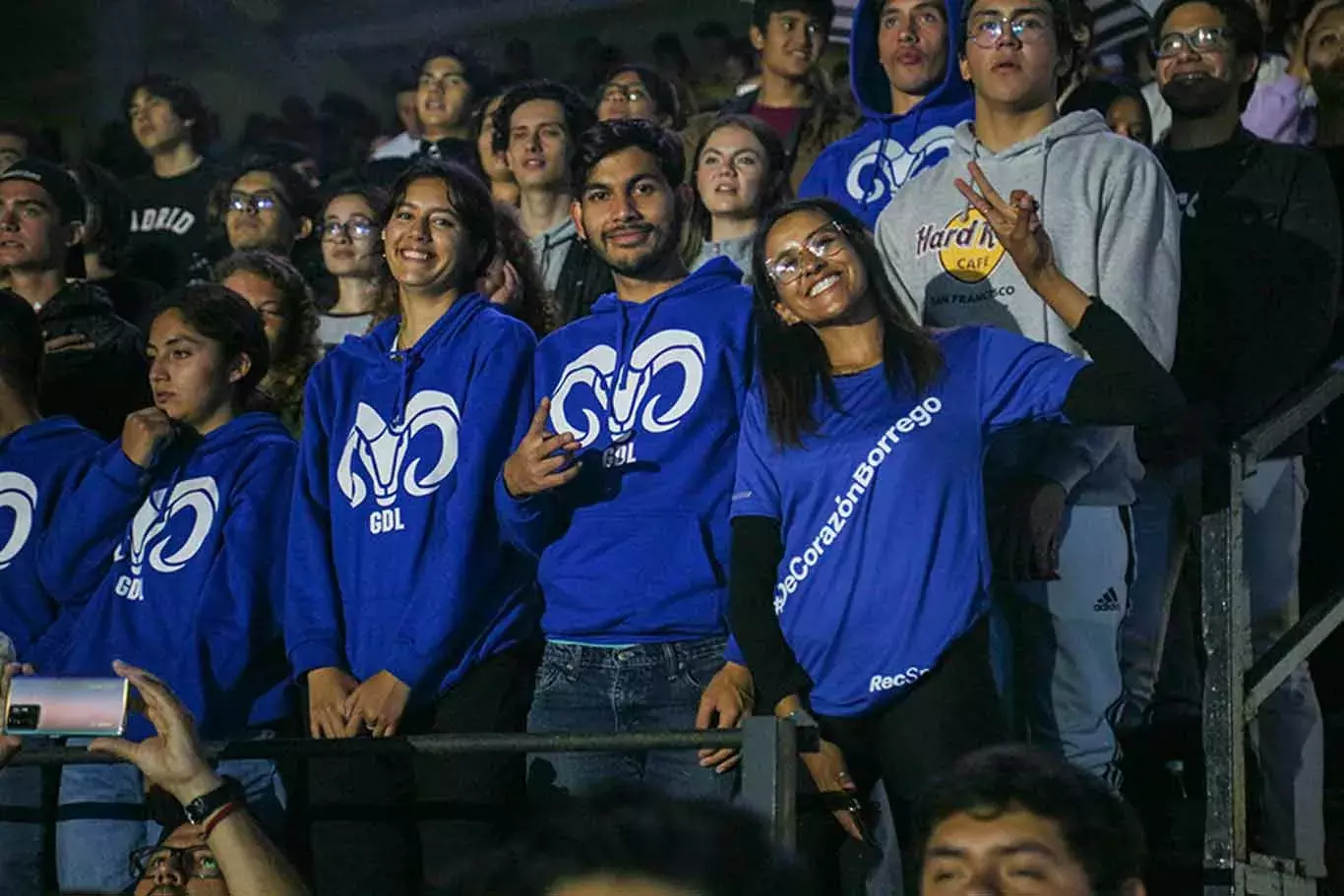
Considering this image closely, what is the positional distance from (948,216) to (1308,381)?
3.92 feet

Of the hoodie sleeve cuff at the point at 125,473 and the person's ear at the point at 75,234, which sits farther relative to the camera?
the person's ear at the point at 75,234

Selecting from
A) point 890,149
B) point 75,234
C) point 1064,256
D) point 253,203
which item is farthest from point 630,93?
point 1064,256

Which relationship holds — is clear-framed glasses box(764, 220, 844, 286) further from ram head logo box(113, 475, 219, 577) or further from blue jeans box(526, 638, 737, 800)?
ram head logo box(113, 475, 219, 577)

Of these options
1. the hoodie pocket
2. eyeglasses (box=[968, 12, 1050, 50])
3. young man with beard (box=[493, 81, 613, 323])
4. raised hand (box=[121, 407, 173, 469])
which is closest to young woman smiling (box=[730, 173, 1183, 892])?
the hoodie pocket

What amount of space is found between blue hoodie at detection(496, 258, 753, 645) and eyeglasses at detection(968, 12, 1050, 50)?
0.85 metres

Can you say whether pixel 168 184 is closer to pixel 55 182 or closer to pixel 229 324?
pixel 55 182

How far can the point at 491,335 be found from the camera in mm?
4801

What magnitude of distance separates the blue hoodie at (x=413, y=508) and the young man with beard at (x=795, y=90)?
2048 millimetres

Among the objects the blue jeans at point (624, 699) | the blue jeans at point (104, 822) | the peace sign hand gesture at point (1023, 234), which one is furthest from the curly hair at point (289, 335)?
the peace sign hand gesture at point (1023, 234)

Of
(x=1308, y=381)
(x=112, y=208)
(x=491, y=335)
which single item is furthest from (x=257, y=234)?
(x=1308, y=381)

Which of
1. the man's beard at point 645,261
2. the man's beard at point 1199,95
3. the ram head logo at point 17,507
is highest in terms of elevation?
the man's beard at point 1199,95

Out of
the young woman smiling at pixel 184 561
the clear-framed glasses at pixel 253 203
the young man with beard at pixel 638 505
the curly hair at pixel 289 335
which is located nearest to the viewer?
the young man with beard at pixel 638 505

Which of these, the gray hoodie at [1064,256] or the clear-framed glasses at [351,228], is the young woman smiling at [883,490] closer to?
the gray hoodie at [1064,256]

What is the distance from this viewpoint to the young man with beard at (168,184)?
314 inches
